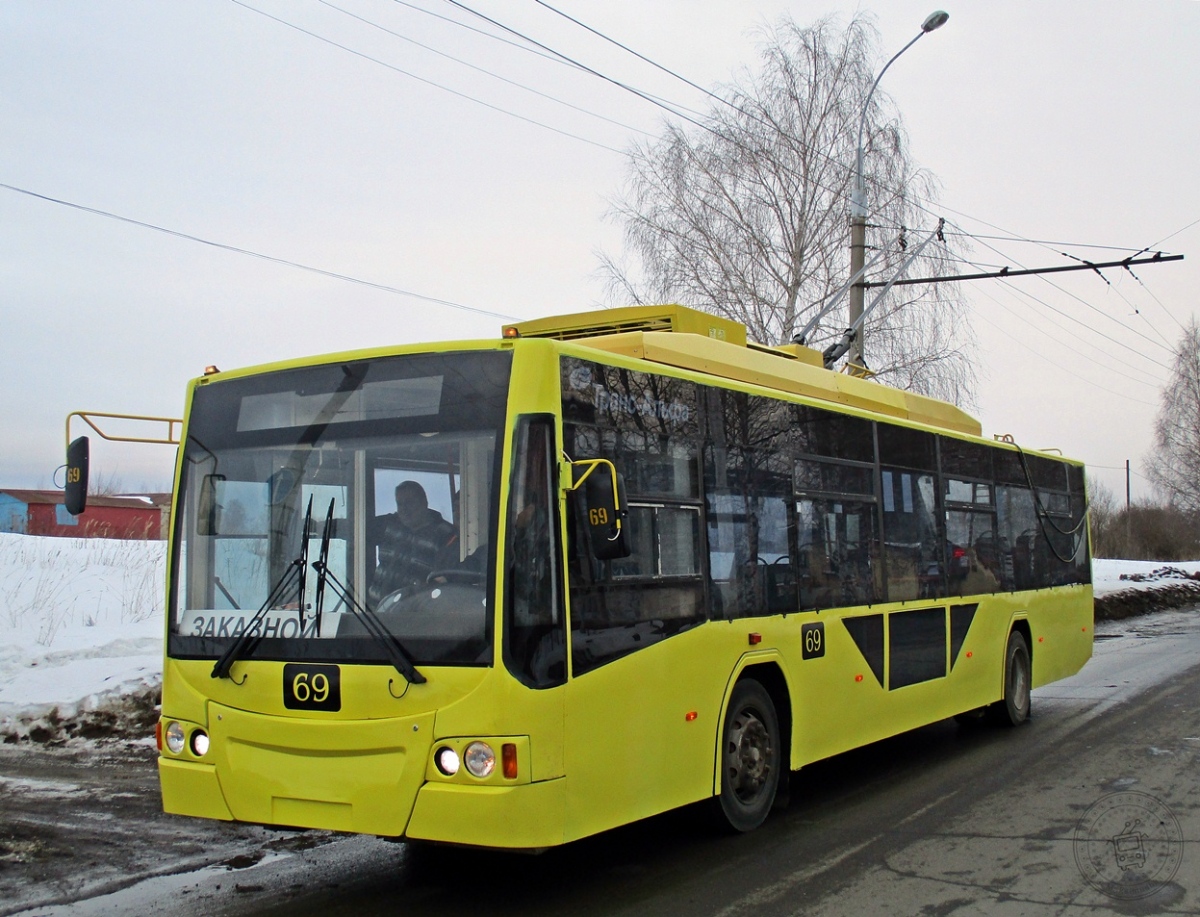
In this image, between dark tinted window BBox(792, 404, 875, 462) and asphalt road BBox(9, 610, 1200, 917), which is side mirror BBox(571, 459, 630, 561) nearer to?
asphalt road BBox(9, 610, 1200, 917)

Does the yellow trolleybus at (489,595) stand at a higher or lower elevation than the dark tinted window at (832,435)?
lower

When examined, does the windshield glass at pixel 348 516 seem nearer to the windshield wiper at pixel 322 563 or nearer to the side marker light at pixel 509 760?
the windshield wiper at pixel 322 563

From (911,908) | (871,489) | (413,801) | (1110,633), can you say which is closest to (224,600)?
(413,801)

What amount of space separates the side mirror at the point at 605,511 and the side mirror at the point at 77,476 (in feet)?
8.93

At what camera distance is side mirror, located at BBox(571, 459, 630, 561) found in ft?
17.2

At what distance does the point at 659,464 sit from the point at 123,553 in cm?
1629

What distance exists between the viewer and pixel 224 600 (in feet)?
19.3

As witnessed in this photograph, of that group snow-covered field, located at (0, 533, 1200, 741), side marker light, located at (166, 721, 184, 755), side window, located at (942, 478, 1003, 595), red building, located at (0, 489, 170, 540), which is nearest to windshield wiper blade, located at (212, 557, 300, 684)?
side marker light, located at (166, 721, 184, 755)

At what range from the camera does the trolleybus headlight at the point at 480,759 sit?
16.7ft

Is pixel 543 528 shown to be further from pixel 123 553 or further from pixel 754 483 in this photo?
pixel 123 553

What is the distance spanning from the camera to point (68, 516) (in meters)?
42.8

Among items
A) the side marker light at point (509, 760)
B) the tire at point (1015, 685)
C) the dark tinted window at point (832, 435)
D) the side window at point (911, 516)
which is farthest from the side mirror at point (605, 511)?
the tire at point (1015, 685)

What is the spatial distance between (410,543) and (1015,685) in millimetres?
7796

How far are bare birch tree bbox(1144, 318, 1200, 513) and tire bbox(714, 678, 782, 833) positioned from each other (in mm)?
70488
